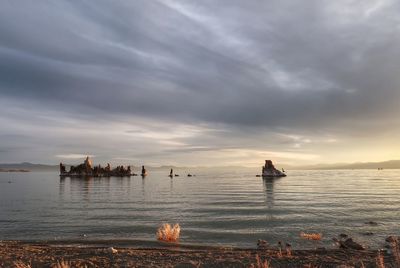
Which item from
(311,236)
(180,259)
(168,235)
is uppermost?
(180,259)

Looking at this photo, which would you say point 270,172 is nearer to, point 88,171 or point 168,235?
point 88,171

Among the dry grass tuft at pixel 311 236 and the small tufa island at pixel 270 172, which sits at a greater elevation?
the small tufa island at pixel 270 172


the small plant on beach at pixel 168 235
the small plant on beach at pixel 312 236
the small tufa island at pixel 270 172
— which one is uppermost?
the small tufa island at pixel 270 172

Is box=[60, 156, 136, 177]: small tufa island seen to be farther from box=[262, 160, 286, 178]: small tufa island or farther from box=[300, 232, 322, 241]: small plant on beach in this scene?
box=[300, 232, 322, 241]: small plant on beach

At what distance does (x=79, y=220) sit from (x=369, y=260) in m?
25.6

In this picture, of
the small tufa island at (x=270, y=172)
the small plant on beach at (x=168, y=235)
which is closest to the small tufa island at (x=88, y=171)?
the small tufa island at (x=270, y=172)

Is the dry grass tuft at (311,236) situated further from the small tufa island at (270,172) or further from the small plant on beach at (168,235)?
the small tufa island at (270,172)

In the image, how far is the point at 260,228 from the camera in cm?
2862

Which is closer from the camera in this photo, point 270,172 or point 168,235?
point 168,235

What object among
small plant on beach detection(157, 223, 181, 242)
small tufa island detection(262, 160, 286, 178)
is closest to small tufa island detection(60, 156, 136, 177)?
small tufa island detection(262, 160, 286, 178)

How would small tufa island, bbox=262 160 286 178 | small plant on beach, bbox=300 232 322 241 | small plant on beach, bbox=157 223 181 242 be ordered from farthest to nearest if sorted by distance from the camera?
small tufa island, bbox=262 160 286 178
small plant on beach, bbox=300 232 322 241
small plant on beach, bbox=157 223 181 242

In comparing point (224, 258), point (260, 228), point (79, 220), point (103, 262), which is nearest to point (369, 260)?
point (224, 258)

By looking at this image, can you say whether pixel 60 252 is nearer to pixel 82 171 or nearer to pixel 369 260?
pixel 369 260

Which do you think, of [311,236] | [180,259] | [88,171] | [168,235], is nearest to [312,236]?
[311,236]
